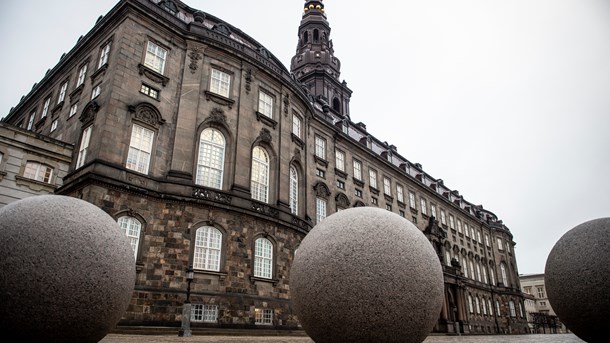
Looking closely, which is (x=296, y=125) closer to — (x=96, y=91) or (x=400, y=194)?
(x=96, y=91)

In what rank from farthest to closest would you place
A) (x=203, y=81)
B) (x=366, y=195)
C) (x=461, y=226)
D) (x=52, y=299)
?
(x=461, y=226) → (x=366, y=195) → (x=203, y=81) → (x=52, y=299)

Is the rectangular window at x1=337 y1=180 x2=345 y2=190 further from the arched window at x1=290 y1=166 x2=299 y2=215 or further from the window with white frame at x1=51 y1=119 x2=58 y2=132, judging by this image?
the window with white frame at x1=51 y1=119 x2=58 y2=132

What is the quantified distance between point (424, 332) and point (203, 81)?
20458 millimetres

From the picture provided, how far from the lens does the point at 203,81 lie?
2306 cm

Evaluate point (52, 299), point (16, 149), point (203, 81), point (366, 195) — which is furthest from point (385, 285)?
point (366, 195)

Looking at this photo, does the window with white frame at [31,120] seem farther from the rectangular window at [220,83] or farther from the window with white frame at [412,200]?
the window with white frame at [412,200]

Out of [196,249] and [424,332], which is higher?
[196,249]

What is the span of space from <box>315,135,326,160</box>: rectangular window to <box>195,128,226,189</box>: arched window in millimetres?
11993

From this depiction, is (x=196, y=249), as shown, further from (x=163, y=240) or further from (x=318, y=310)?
(x=318, y=310)

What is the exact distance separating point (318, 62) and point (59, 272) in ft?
169

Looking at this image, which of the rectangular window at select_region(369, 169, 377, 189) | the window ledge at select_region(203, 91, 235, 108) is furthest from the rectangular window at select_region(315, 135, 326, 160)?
the window ledge at select_region(203, 91, 235, 108)

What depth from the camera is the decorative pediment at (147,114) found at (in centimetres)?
1995

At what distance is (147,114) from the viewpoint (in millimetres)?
20469

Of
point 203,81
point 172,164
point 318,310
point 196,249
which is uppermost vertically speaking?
point 203,81
